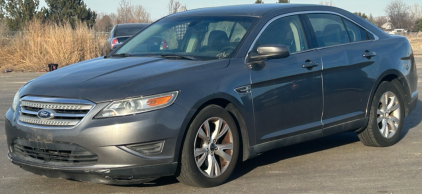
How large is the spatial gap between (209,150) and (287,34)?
1.67 meters

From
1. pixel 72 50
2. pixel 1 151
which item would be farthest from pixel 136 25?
pixel 1 151

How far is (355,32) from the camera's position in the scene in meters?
6.69

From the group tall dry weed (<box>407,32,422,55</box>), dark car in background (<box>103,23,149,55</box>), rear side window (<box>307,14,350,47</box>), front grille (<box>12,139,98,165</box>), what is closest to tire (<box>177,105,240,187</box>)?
front grille (<box>12,139,98,165</box>)

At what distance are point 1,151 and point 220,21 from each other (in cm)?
302

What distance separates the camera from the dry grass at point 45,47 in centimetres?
2016

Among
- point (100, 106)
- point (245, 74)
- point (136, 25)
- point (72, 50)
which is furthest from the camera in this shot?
point (72, 50)

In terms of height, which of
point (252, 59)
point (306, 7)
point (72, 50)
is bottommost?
point (72, 50)

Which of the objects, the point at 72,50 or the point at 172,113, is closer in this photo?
the point at 172,113

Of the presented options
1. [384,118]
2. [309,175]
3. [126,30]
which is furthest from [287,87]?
[126,30]

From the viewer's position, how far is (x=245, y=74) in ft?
17.2

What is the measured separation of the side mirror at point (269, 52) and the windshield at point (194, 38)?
0.22 meters

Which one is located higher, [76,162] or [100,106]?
[100,106]

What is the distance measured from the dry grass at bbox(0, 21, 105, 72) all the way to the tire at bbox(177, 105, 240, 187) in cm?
1580

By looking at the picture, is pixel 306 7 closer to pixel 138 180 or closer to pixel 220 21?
pixel 220 21
